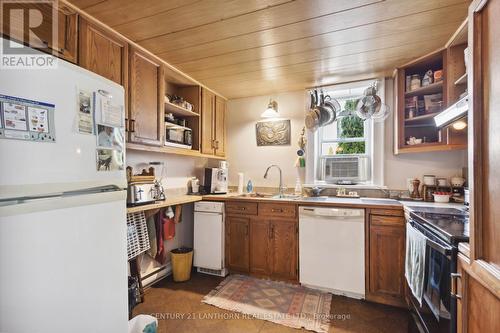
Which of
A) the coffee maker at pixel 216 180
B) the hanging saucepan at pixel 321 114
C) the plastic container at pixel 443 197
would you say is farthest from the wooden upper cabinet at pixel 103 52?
the plastic container at pixel 443 197

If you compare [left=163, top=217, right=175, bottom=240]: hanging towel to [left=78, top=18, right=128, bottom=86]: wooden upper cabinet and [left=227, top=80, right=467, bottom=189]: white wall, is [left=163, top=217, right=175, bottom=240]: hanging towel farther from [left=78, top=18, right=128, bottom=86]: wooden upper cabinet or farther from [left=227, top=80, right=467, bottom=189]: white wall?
[left=78, top=18, right=128, bottom=86]: wooden upper cabinet

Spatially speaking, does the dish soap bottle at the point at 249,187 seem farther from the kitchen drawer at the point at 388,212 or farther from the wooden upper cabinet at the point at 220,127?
the kitchen drawer at the point at 388,212

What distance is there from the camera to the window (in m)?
2.80

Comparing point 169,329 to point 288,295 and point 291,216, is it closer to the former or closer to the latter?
point 288,295

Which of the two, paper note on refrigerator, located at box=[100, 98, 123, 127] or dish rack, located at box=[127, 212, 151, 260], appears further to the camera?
dish rack, located at box=[127, 212, 151, 260]

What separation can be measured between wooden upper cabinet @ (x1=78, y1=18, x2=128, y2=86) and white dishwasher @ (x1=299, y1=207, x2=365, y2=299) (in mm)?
2030

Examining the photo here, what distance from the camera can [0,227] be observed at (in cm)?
73

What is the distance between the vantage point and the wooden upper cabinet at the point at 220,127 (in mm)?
3236

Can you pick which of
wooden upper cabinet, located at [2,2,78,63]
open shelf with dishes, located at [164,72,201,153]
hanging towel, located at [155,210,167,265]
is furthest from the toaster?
wooden upper cabinet, located at [2,2,78,63]

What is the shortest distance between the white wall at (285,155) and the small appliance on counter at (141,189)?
55.7 inches

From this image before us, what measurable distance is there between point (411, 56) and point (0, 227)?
2.95 meters

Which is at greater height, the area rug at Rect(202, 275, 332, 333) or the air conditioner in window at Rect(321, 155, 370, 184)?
the air conditioner in window at Rect(321, 155, 370, 184)

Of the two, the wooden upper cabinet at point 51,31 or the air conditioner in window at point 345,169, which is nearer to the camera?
the wooden upper cabinet at point 51,31

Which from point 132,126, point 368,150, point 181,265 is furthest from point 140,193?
point 368,150
